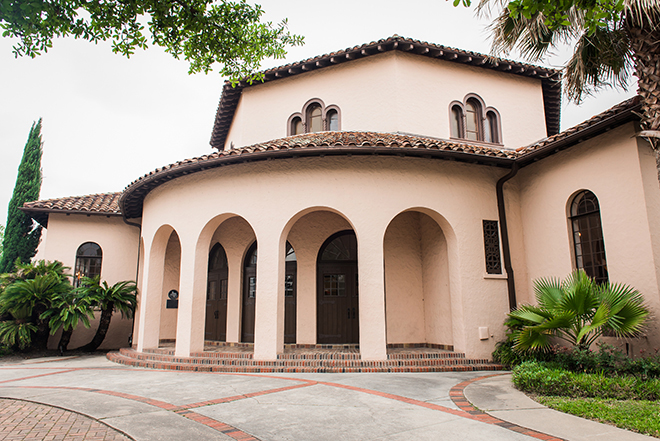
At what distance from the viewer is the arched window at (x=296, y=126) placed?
1453cm

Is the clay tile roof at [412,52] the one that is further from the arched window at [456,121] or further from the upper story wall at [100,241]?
the upper story wall at [100,241]

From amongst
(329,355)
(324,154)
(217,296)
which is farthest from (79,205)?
(329,355)

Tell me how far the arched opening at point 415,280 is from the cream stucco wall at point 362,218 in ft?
3.10

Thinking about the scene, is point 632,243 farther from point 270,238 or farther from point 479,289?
point 270,238

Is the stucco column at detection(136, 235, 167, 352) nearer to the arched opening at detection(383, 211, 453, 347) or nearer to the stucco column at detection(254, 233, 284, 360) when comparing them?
the stucco column at detection(254, 233, 284, 360)

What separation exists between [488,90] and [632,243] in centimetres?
779

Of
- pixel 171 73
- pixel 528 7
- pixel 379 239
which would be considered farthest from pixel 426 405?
pixel 171 73

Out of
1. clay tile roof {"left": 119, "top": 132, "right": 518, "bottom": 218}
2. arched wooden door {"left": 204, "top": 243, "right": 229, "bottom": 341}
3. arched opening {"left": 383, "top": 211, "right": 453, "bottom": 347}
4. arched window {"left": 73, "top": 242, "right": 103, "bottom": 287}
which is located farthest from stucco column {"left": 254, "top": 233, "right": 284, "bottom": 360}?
arched window {"left": 73, "top": 242, "right": 103, "bottom": 287}

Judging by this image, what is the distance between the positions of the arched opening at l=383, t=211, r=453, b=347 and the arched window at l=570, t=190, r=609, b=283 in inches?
122

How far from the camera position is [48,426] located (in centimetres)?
529

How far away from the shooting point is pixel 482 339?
1020 cm

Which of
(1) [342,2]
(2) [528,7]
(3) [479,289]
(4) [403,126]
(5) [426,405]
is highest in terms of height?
(1) [342,2]

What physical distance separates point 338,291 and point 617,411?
7.91m

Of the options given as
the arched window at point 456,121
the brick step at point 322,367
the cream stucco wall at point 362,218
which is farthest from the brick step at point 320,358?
the arched window at point 456,121
